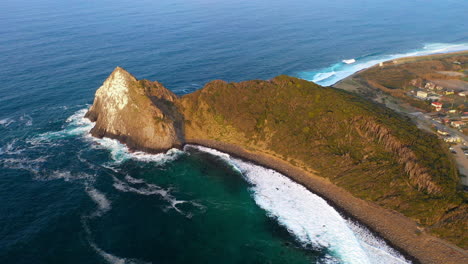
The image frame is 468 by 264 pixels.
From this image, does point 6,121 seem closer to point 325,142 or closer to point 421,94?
point 325,142

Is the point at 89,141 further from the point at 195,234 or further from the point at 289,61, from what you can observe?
the point at 289,61

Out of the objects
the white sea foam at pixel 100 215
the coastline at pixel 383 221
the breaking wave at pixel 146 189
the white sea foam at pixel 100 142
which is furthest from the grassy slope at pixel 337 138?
the white sea foam at pixel 100 215

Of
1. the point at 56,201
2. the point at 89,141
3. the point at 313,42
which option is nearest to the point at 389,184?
the point at 56,201

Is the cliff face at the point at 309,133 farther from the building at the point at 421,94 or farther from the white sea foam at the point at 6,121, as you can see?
the building at the point at 421,94

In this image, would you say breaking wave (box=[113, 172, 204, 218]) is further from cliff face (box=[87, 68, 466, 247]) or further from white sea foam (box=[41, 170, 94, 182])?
cliff face (box=[87, 68, 466, 247])

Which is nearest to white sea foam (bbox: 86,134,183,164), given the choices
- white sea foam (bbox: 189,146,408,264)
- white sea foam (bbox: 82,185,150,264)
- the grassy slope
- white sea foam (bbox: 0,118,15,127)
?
the grassy slope

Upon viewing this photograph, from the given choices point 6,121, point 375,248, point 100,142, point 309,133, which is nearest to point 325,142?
point 309,133
